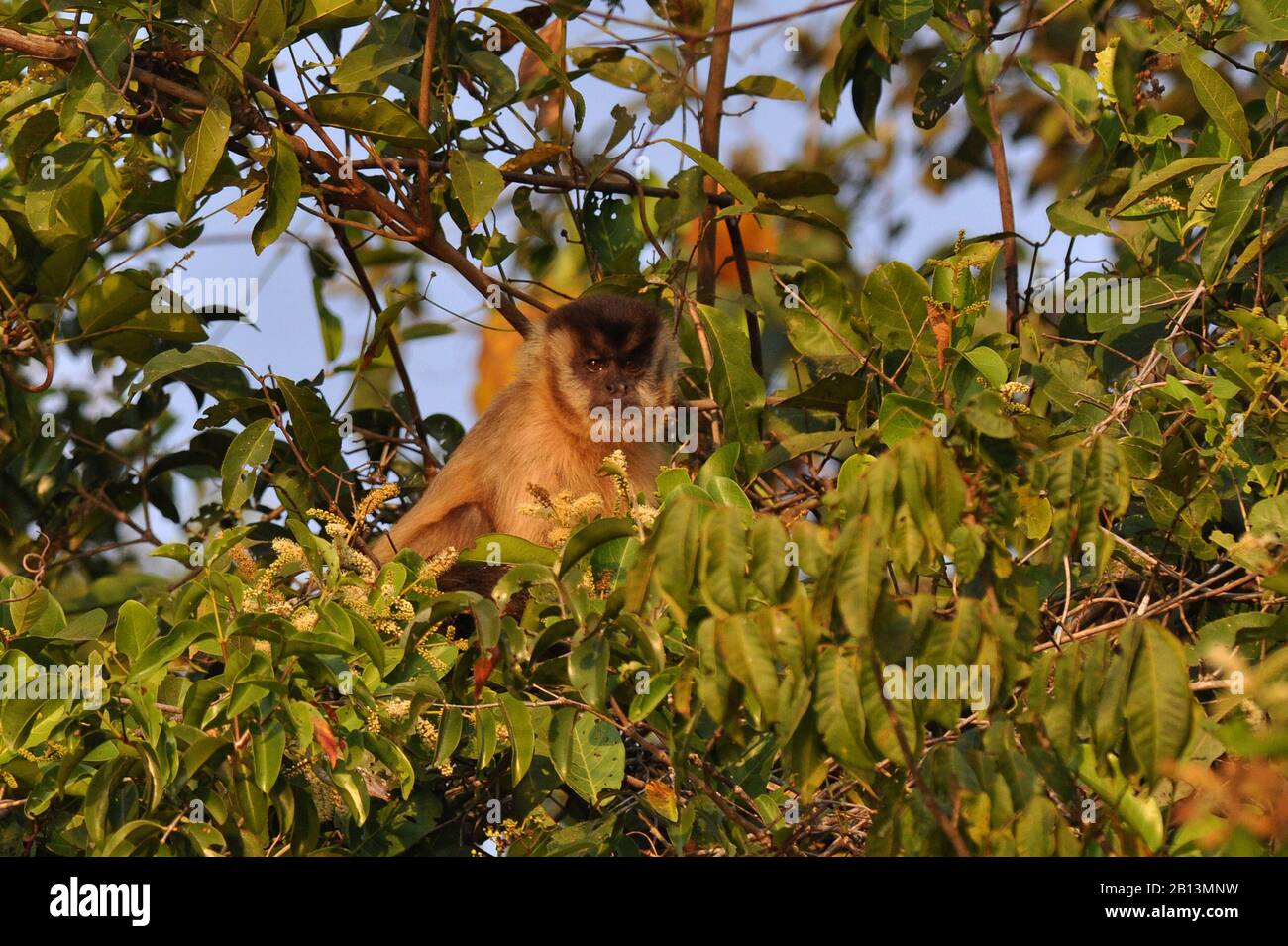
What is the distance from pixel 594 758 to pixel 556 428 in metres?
2.54

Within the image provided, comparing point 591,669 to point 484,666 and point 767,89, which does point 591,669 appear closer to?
point 484,666

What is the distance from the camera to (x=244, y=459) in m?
4.49

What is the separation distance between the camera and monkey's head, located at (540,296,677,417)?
586 centimetres

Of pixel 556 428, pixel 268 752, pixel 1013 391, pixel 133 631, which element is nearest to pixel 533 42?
pixel 556 428

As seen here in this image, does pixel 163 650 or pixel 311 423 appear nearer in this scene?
pixel 163 650

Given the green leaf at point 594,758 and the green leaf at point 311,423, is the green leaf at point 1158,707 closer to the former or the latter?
the green leaf at point 594,758

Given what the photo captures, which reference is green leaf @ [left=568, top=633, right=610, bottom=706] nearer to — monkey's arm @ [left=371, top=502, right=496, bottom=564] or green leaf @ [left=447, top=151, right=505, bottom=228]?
green leaf @ [left=447, top=151, right=505, bottom=228]

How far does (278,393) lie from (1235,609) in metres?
3.22

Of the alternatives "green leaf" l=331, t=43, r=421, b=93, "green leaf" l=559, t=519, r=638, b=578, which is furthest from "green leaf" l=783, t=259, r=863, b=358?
"green leaf" l=559, t=519, r=638, b=578

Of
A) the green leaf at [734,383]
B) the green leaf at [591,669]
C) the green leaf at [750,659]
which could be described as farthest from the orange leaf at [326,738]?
the green leaf at [734,383]

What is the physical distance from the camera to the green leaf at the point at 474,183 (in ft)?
15.7
